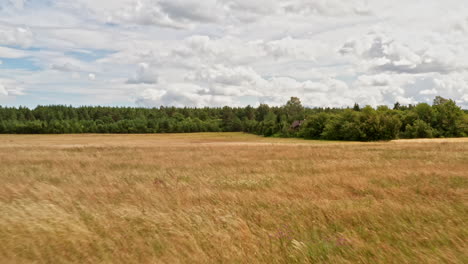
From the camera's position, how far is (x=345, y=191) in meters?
10.5

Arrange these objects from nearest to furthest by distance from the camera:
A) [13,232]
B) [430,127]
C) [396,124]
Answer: [13,232], [396,124], [430,127]

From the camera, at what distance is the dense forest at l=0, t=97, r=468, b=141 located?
8134 centimetres

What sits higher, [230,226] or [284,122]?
[284,122]

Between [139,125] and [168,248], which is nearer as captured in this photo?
[168,248]

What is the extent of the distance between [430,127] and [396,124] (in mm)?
12090

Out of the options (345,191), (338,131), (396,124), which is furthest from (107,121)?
(345,191)

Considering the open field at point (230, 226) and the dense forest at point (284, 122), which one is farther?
the dense forest at point (284, 122)

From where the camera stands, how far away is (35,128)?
404 feet

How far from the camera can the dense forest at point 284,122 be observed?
81344 mm

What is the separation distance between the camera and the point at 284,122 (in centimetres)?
10831

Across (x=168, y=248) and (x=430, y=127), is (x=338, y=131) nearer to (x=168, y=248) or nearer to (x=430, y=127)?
(x=430, y=127)

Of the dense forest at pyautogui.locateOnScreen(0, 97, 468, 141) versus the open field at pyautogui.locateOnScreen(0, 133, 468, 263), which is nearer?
the open field at pyautogui.locateOnScreen(0, 133, 468, 263)

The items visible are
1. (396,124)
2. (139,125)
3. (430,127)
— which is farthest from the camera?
(139,125)

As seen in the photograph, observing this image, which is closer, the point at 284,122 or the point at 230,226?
the point at 230,226
